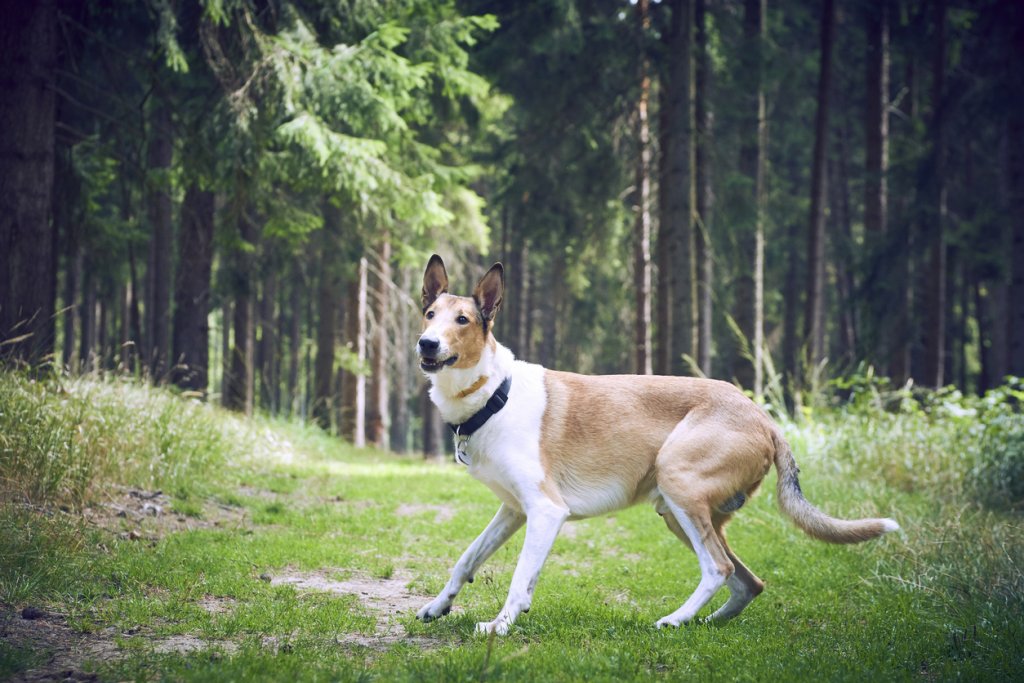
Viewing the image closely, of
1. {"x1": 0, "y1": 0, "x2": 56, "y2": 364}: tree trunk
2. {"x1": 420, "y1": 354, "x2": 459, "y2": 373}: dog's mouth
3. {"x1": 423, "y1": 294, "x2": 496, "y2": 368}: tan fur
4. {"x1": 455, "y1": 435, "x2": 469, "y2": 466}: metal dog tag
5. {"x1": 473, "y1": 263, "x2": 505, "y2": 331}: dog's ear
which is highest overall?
{"x1": 0, "y1": 0, "x2": 56, "y2": 364}: tree trunk

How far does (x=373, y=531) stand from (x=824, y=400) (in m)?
7.98

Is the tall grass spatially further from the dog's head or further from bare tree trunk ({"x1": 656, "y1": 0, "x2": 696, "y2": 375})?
bare tree trunk ({"x1": 656, "y1": 0, "x2": 696, "y2": 375})

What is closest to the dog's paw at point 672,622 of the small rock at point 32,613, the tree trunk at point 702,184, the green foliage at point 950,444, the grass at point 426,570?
the grass at point 426,570

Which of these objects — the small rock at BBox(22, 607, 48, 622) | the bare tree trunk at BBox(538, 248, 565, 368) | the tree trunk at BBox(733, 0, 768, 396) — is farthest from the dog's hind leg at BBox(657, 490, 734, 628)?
the bare tree trunk at BBox(538, 248, 565, 368)

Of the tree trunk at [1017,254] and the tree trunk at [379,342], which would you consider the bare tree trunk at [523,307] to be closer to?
the tree trunk at [379,342]

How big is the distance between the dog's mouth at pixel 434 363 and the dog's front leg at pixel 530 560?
3.39 feet

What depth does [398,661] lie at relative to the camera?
421cm

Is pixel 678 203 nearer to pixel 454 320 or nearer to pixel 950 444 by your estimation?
pixel 950 444

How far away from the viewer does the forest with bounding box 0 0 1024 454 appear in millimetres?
10891

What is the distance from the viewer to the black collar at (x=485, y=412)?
5328 mm

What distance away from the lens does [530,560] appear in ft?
16.4

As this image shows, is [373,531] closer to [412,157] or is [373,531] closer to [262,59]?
[262,59]

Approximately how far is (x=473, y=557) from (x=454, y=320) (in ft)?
5.05

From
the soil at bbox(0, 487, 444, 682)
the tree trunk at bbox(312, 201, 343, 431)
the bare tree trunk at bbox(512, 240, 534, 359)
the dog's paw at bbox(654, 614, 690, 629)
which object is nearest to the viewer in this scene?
the soil at bbox(0, 487, 444, 682)
